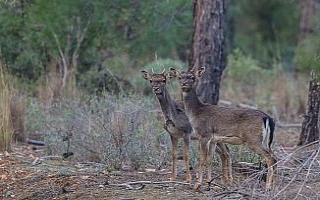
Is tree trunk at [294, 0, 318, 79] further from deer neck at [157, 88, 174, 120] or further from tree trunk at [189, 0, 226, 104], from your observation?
deer neck at [157, 88, 174, 120]

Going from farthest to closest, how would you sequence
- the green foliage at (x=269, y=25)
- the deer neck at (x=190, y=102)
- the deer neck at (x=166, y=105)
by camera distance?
the green foliage at (x=269, y=25), the deer neck at (x=166, y=105), the deer neck at (x=190, y=102)

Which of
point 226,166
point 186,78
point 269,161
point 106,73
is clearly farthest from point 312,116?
point 106,73

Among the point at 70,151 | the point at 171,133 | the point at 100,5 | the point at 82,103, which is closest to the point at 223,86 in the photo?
the point at 100,5

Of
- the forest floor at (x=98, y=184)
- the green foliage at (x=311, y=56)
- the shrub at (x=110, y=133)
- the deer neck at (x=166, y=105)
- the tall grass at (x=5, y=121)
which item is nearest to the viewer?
the forest floor at (x=98, y=184)

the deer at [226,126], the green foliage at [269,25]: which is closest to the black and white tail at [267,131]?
the deer at [226,126]

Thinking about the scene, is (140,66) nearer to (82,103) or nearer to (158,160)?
(82,103)

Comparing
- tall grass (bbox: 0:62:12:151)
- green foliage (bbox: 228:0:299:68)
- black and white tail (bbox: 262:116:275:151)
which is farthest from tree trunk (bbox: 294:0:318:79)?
black and white tail (bbox: 262:116:275:151)

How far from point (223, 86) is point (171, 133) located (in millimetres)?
9281

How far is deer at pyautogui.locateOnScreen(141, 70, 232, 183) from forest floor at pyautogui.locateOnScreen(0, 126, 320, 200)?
0.70 feet

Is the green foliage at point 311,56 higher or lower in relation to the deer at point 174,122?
higher

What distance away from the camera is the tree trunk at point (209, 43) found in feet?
39.9

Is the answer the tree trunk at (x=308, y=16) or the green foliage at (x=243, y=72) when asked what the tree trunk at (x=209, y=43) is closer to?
the green foliage at (x=243, y=72)

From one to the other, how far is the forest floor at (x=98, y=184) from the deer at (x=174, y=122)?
0.21 m

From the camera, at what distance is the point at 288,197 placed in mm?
8289
